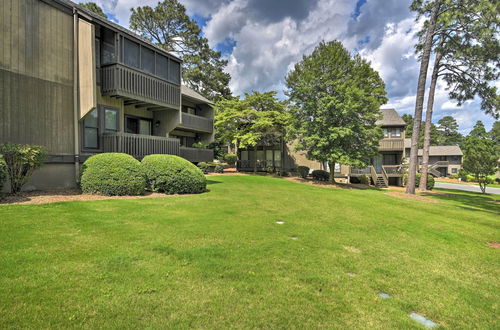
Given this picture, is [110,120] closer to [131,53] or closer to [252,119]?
[131,53]

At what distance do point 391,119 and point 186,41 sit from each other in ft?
97.0

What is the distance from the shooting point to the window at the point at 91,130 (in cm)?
1034

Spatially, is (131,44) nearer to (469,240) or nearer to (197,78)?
(469,240)

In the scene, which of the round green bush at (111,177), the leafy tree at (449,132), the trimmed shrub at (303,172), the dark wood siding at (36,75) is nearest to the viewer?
the dark wood siding at (36,75)

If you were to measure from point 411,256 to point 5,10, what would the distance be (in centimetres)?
1328

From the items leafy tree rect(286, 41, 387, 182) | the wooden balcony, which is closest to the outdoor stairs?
the wooden balcony

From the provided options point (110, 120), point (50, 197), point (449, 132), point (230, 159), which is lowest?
point (50, 197)

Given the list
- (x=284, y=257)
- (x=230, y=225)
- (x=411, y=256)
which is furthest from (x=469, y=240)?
(x=230, y=225)

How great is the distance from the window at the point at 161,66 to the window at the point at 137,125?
9.88ft

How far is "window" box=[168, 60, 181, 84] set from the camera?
1358cm

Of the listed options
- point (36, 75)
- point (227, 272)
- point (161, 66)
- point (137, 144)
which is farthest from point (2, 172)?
point (161, 66)

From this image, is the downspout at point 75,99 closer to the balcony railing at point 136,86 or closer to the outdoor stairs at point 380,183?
the balcony railing at point 136,86

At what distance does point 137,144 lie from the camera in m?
11.7

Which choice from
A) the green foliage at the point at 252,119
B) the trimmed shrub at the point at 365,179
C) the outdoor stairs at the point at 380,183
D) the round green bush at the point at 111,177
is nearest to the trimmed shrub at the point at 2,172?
the round green bush at the point at 111,177
